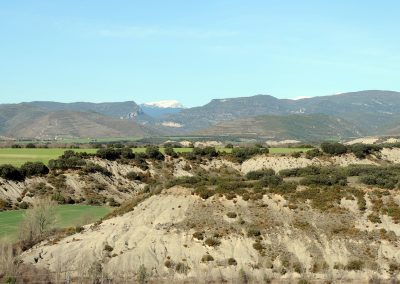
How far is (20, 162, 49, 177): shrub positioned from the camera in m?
104

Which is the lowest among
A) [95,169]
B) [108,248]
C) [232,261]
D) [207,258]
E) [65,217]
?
[65,217]

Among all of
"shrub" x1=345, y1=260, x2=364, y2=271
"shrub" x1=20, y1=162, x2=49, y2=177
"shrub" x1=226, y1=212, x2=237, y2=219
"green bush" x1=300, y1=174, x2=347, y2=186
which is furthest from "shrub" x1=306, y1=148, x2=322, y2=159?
"shrub" x1=345, y1=260, x2=364, y2=271

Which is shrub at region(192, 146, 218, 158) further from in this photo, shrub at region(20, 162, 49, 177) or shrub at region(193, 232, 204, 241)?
shrub at region(193, 232, 204, 241)

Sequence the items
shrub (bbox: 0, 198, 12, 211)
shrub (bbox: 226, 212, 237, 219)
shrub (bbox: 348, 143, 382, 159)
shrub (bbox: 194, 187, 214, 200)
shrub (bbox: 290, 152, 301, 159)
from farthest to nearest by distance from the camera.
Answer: shrub (bbox: 348, 143, 382, 159)
shrub (bbox: 290, 152, 301, 159)
shrub (bbox: 0, 198, 12, 211)
shrub (bbox: 194, 187, 214, 200)
shrub (bbox: 226, 212, 237, 219)

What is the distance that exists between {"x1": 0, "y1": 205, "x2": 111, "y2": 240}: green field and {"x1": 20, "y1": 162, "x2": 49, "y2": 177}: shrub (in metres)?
15.4

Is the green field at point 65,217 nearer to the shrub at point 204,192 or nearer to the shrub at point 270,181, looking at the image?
the shrub at point 204,192

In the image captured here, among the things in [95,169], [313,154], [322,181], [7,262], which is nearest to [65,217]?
[7,262]

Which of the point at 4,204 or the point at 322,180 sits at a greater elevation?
the point at 322,180

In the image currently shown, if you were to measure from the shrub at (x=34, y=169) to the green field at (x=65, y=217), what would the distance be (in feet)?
50.5

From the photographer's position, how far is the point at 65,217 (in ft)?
261

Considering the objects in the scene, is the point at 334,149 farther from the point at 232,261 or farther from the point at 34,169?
the point at 232,261

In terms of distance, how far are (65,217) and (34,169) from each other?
94.4 ft

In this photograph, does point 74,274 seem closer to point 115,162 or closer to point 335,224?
point 335,224

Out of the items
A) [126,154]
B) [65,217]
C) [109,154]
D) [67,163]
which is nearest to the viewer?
[65,217]
